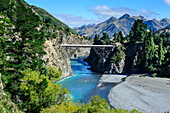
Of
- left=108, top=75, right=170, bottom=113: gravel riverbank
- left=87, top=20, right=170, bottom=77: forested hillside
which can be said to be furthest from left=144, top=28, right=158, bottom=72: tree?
left=108, top=75, right=170, bottom=113: gravel riverbank

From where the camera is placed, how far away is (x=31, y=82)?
25.6 metres

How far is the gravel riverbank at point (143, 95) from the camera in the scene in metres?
37.8

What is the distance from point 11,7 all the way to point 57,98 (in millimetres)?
34069

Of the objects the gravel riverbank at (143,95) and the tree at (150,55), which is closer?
the gravel riverbank at (143,95)

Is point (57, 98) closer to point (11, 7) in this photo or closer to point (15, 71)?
point (15, 71)

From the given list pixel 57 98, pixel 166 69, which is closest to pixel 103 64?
pixel 166 69

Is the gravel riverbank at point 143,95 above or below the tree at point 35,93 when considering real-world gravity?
below

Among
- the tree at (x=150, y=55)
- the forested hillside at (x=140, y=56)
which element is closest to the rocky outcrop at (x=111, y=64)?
the forested hillside at (x=140, y=56)

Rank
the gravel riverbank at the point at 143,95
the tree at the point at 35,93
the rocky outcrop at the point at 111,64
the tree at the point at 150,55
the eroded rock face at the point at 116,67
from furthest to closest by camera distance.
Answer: the rocky outcrop at the point at 111,64 → the eroded rock face at the point at 116,67 → the tree at the point at 150,55 → the gravel riverbank at the point at 143,95 → the tree at the point at 35,93

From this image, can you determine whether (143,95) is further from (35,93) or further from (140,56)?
(140,56)

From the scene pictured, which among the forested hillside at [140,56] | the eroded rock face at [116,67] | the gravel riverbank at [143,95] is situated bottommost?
the gravel riverbank at [143,95]

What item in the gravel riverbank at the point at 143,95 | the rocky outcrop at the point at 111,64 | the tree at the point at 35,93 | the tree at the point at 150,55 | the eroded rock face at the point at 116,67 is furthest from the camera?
the rocky outcrop at the point at 111,64

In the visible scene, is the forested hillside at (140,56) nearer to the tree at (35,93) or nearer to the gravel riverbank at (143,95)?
the gravel riverbank at (143,95)

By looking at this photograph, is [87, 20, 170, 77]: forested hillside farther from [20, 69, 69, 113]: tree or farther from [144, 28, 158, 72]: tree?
[20, 69, 69, 113]: tree
